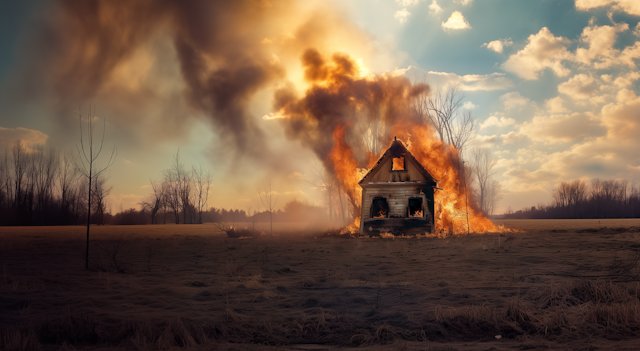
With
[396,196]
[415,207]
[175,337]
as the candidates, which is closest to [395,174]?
[396,196]

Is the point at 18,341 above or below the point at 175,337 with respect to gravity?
above

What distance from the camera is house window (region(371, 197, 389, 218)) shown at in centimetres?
2815

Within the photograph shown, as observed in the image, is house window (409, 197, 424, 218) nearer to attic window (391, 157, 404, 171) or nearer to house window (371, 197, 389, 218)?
house window (371, 197, 389, 218)

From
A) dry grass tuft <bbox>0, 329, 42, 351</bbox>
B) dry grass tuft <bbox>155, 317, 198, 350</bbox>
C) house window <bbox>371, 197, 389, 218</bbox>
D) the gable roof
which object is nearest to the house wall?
house window <bbox>371, 197, 389, 218</bbox>

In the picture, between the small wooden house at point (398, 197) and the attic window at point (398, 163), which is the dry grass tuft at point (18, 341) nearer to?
the small wooden house at point (398, 197)

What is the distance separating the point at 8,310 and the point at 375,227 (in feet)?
73.8

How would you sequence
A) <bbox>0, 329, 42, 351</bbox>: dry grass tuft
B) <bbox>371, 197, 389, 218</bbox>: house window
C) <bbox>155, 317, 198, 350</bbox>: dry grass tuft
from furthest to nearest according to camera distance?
<bbox>371, 197, 389, 218</bbox>: house window < <bbox>155, 317, 198, 350</bbox>: dry grass tuft < <bbox>0, 329, 42, 351</bbox>: dry grass tuft

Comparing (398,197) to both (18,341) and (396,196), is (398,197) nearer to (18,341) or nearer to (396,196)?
(396,196)

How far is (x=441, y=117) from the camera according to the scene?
1471 inches

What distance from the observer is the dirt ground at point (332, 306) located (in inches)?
238

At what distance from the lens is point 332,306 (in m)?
8.14

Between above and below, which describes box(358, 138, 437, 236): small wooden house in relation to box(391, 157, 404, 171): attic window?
below

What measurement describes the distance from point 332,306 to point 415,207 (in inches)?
822

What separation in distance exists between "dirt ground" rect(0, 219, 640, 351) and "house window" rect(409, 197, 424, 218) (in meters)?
12.9
